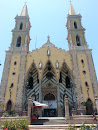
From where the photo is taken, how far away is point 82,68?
23.8 meters

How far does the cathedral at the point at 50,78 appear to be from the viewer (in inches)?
822

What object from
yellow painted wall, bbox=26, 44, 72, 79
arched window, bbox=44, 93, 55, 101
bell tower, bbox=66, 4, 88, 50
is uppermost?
bell tower, bbox=66, 4, 88, 50

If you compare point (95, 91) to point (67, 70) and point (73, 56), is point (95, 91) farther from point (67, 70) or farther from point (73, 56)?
point (73, 56)

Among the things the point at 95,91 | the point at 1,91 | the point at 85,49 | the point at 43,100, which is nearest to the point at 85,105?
the point at 95,91

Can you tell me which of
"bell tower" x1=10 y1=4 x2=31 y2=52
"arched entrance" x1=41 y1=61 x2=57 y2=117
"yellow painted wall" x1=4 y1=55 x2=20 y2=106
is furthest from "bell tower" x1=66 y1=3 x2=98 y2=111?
"yellow painted wall" x1=4 y1=55 x2=20 y2=106

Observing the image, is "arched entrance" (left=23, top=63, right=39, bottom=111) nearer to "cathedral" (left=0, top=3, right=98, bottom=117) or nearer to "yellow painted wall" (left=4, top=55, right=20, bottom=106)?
"cathedral" (left=0, top=3, right=98, bottom=117)

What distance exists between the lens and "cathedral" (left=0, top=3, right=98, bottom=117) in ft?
68.5

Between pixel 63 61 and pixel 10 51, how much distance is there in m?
12.2

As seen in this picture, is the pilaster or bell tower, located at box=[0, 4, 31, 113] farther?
the pilaster

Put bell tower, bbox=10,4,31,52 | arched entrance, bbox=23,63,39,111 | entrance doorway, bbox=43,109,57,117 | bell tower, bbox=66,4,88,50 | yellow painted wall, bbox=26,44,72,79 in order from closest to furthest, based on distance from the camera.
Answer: entrance doorway, bbox=43,109,57,117 < arched entrance, bbox=23,63,39,111 < yellow painted wall, bbox=26,44,72,79 < bell tower, bbox=10,4,31,52 < bell tower, bbox=66,4,88,50

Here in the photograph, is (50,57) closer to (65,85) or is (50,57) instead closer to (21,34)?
(65,85)

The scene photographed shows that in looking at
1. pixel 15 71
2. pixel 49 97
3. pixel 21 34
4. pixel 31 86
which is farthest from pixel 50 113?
pixel 21 34

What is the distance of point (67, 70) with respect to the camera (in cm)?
2442

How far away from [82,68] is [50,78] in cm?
690
